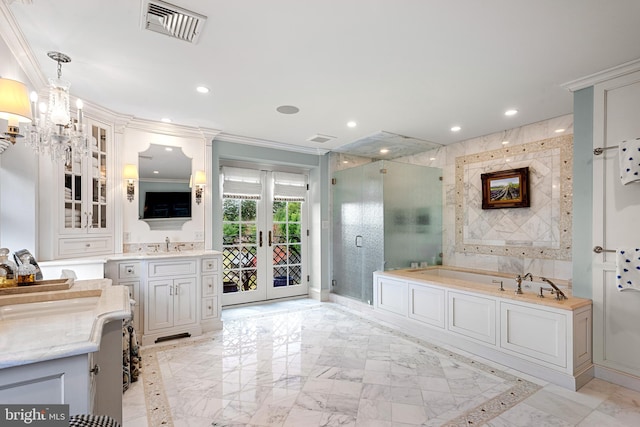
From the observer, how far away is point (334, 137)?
4297 millimetres

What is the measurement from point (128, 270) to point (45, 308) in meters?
1.78

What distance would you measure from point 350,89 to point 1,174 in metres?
2.86

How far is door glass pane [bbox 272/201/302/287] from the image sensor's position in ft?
16.5

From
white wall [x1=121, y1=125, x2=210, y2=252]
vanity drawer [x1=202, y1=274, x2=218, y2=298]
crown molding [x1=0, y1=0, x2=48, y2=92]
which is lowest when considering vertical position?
vanity drawer [x1=202, y1=274, x2=218, y2=298]

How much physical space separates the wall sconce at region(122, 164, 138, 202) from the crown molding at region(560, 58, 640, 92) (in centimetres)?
422

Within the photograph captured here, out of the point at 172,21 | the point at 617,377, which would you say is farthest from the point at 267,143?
the point at 617,377

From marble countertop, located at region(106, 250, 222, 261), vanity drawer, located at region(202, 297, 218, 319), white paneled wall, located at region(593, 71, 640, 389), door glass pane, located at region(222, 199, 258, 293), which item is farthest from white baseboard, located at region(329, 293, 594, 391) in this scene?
marble countertop, located at region(106, 250, 222, 261)

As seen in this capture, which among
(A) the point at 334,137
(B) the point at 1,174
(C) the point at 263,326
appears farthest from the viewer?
(A) the point at 334,137

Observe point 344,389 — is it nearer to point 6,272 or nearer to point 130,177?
point 6,272

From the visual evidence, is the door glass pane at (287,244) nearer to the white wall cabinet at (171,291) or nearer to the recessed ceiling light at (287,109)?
the white wall cabinet at (171,291)

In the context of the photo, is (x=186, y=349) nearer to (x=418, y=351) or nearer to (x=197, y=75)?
(x=418, y=351)

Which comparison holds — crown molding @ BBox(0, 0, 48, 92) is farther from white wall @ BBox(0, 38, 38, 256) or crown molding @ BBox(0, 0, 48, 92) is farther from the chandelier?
the chandelier

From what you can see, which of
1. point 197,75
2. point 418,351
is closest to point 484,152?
point 418,351

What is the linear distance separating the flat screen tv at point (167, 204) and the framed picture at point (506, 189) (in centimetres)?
375
